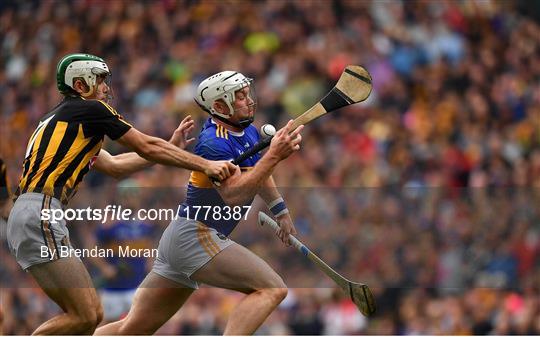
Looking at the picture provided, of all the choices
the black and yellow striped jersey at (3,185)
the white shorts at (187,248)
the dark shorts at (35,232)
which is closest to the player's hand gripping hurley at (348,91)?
the white shorts at (187,248)

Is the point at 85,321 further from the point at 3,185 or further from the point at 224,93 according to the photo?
the point at 224,93

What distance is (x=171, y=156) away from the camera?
8.03m

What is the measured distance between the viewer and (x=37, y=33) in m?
17.4

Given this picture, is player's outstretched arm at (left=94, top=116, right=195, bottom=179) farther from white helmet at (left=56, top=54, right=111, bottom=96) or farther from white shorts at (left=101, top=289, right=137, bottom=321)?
white shorts at (left=101, top=289, right=137, bottom=321)

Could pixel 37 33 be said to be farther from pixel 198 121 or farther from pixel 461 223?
pixel 461 223

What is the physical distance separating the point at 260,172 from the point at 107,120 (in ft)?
2.98

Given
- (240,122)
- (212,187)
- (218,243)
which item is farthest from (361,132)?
(218,243)

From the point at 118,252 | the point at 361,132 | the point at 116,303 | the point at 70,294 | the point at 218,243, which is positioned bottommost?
the point at 361,132

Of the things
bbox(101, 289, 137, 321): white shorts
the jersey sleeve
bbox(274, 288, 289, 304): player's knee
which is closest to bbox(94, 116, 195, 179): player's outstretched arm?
the jersey sleeve

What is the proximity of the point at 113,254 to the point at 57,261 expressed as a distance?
1601mm

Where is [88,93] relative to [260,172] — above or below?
above

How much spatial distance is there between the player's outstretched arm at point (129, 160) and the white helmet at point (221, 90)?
222 mm

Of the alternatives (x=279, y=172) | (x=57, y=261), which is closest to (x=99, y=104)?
(x=57, y=261)

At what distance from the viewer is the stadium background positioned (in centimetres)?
1123
